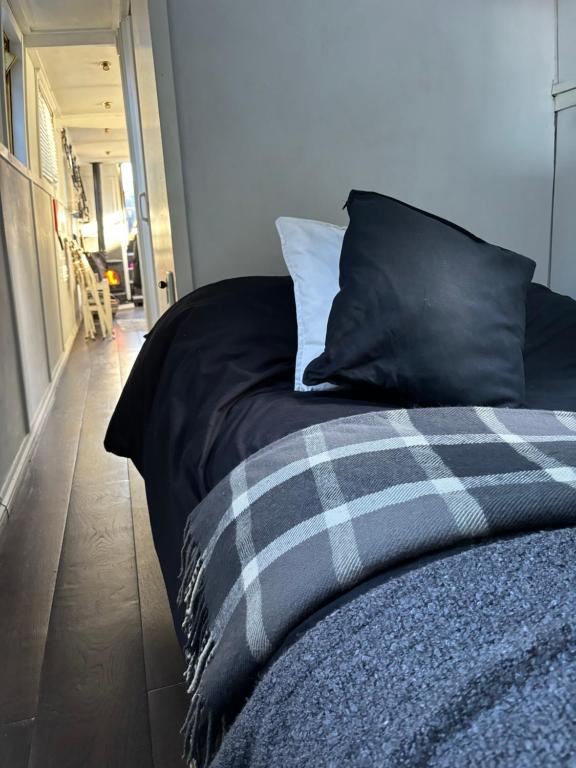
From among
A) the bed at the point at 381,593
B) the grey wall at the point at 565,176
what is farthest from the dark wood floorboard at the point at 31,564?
the grey wall at the point at 565,176

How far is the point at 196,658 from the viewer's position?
34.4 inches

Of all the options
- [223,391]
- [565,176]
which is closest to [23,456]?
[223,391]

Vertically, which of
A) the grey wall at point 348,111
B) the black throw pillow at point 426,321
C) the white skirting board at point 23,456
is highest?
the grey wall at point 348,111

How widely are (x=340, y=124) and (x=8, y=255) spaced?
154 cm

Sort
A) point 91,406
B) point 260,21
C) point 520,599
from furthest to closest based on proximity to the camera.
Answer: point 91,406 < point 260,21 < point 520,599

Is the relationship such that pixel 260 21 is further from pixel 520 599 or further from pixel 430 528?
pixel 520 599

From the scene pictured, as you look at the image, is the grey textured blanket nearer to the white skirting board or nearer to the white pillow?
the white pillow

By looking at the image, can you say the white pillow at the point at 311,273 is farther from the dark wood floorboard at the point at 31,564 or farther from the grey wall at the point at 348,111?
the dark wood floorboard at the point at 31,564

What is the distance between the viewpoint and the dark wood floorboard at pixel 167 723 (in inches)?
47.3

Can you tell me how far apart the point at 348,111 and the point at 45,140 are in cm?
328

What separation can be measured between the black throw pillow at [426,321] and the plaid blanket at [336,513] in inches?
10.2

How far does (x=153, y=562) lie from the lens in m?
1.93

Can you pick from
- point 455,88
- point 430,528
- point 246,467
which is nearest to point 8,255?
point 455,88

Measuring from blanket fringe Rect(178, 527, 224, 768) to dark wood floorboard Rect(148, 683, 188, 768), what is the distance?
14.8 inches
